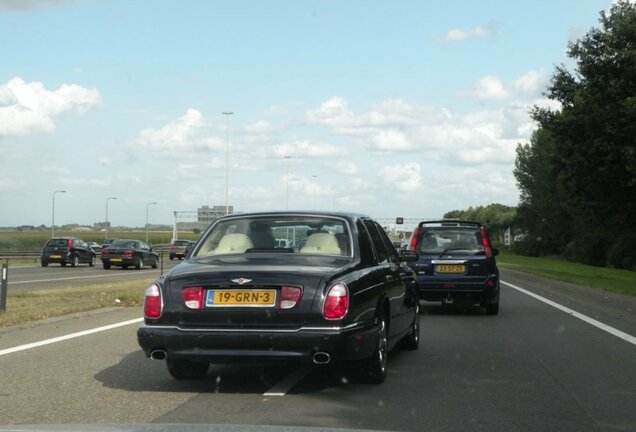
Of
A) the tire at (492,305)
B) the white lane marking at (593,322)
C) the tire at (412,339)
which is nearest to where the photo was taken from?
the tire at (412,339)

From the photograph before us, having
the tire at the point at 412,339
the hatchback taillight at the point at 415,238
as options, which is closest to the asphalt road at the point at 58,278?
the hatchback taillight at the point at 415,238

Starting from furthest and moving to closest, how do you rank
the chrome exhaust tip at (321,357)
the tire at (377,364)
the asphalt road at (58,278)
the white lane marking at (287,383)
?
the asphalt road at (58,278) → the tire at (377,364) → the white lane marking at (287,383) → the chrome exhaust tip at (321,357)

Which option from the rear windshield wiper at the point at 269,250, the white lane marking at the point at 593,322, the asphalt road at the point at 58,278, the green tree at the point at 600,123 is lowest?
the white lane marking at the point at 593,322

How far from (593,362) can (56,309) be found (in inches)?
367

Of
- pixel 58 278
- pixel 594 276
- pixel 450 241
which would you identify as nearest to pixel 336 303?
pixel 450 241

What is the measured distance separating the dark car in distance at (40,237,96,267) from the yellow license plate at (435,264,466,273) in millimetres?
33645

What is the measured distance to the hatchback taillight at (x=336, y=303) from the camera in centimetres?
670

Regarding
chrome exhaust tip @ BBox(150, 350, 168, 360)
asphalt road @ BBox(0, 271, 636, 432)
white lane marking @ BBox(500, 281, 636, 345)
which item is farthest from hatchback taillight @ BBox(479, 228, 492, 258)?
chrome exhaust tip @ BBox(150, 350, 168, 360)

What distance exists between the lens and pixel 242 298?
6770 mm

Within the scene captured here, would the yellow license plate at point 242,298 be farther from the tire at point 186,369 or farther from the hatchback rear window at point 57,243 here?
the hatchback rear window at point 57,243

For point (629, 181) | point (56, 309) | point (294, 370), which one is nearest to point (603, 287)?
point (629, 181)

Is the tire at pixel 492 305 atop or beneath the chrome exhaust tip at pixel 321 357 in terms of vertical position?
beneath

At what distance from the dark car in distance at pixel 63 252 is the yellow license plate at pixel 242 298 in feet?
131

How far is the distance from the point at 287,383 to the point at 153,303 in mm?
1465
